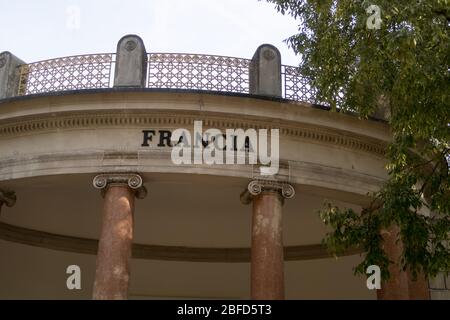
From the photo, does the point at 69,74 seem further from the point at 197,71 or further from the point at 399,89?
the point at 399,89

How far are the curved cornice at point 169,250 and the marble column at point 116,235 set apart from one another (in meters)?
7.90

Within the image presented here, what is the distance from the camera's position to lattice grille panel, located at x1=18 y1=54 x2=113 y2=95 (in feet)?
52.7

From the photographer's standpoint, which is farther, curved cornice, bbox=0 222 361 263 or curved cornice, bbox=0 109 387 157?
curved cornice, bbox=0 222 361 263

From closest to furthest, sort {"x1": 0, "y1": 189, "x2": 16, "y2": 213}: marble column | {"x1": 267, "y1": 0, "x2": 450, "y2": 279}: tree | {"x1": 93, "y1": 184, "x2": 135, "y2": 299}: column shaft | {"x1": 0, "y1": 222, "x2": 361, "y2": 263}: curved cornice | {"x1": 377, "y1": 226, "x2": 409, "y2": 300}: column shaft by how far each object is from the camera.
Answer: {"x1": 267, "y1": 0, "x2": 450, "y2": 279}: tree → {"x1": 93, "y1": 184, "x2": 135, "y2": 299}: column shaft → {"x1": 377, "y1": 226, "x2": 409, "y2": 300}: column shaft → {"x1": 0, "y1": 189, "x2": 16, "y2": 213}: marble column → {"x1": 0, "y1": 222, "x2": 361, "y2": 263}: curved cornice

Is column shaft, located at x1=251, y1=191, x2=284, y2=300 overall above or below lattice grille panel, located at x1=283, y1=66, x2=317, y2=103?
below

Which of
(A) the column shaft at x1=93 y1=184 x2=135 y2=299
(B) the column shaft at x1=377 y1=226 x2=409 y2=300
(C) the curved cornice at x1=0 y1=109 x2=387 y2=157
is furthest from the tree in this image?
(A) the column shaft at x1=93 y1=184 x2=135 y2=299

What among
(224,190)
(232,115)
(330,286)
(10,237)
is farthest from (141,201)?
(330,286)

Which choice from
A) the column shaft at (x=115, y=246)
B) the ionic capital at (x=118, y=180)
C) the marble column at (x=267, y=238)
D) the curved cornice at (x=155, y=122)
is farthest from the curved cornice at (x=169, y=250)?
the column shaft at (x=115, y=246)

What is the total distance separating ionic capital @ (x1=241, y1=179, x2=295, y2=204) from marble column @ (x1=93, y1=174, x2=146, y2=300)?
257cm

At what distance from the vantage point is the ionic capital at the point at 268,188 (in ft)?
49.5

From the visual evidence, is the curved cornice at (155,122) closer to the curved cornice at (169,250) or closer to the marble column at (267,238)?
the marble column at (267,238)

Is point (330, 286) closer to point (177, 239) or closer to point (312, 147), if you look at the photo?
point (177, 239)

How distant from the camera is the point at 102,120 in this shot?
15.6m

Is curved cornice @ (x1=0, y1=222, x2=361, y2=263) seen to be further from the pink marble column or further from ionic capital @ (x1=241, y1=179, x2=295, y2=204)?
ionic capital @ (x1=241, y1=179, x2=295, y2=204)
